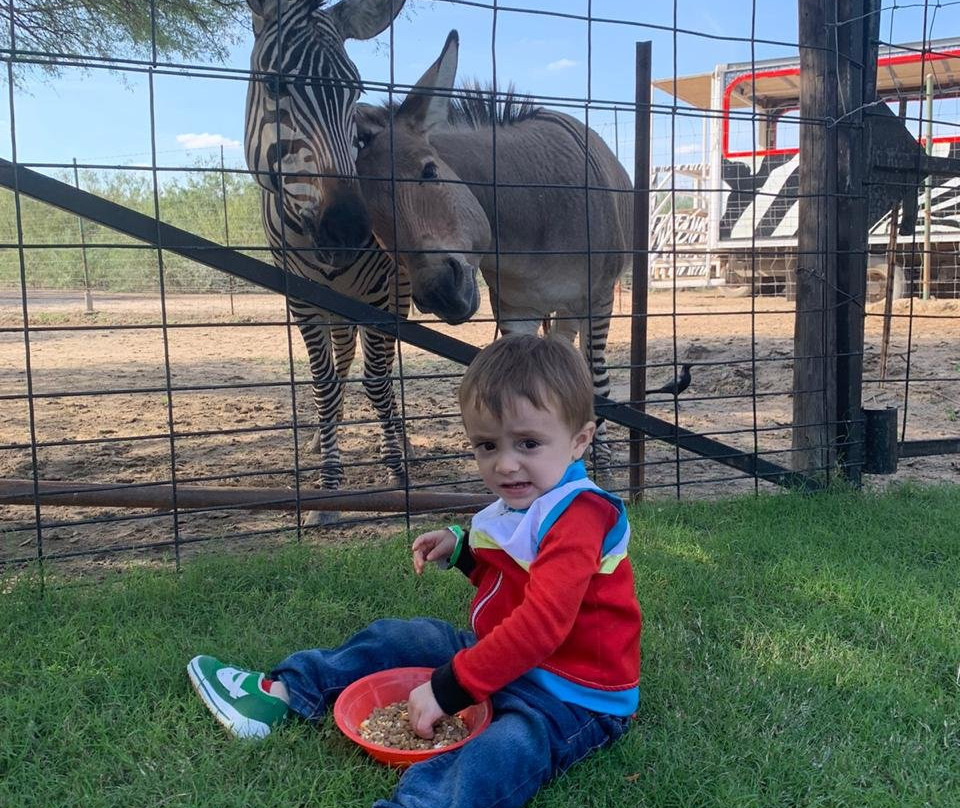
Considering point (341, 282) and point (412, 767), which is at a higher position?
point (341, 282)

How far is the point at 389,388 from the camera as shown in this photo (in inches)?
215

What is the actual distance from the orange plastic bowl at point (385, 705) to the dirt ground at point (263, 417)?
135 centimetres

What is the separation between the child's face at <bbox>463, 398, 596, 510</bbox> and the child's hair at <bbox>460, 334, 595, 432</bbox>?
0.02 m

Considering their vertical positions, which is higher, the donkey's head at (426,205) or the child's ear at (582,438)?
the donkey's head at (426,205)

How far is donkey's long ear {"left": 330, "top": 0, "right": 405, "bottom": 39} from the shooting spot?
433cm

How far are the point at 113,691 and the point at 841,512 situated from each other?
3.26 meters

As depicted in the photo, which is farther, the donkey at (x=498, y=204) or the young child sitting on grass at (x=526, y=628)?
the donkey at (x=498, y=204)

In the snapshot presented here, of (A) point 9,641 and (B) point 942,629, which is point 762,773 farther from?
(A) point 9,641

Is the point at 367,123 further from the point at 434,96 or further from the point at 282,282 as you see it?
the point at 282,282

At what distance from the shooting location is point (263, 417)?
692 centimetres

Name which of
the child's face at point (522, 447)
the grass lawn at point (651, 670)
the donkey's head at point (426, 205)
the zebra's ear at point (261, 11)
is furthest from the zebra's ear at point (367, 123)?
the child's face at point (522, 447)

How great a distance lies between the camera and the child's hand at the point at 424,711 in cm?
178

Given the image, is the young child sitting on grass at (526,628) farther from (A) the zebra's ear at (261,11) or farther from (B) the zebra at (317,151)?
(A) the zebra's ear at (261,11)

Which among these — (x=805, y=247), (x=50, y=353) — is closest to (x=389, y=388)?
(x=805, y=247)
